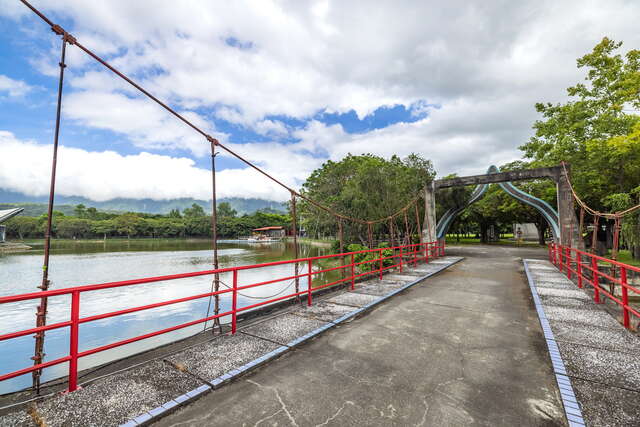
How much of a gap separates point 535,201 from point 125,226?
295ft

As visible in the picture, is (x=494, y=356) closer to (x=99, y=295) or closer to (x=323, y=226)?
(x=99, y=295)

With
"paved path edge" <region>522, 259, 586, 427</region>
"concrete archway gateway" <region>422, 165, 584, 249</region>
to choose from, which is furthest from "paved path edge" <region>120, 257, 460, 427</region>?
"concrete archway gateway" <region>422, 165, 584, 249</region>

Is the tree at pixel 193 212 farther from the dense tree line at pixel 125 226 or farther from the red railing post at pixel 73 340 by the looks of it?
the red railing post at pixel 73 340

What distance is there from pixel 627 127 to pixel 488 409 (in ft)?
67.5

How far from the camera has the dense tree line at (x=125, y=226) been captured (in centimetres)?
6981

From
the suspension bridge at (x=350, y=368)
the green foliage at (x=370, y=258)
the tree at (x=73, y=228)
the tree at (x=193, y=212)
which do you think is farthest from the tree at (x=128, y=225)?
the suspension bridge at (x=350, y=368)

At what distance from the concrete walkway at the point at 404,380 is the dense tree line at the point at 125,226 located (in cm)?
7580

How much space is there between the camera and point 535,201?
675 inches

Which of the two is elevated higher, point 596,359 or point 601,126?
point 601,126

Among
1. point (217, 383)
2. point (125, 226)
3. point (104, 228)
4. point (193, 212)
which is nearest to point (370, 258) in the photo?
point (217, 383)

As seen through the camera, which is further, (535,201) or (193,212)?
(193,212)

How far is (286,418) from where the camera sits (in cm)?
277

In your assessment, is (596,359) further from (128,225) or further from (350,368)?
(128,225)

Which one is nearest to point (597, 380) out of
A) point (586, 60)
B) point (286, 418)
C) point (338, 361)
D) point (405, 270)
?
point (338, 361)
